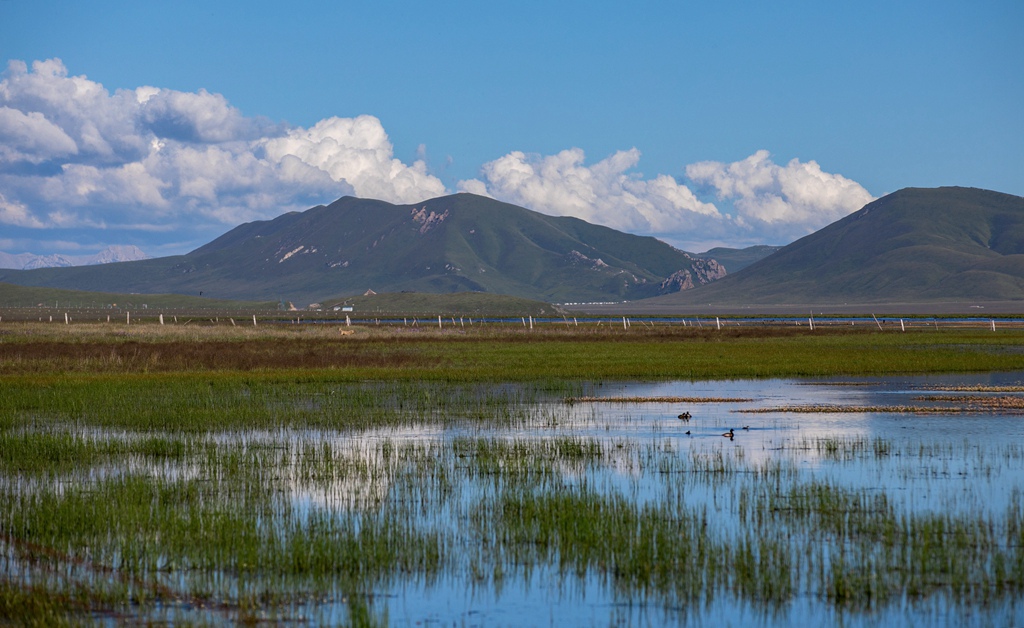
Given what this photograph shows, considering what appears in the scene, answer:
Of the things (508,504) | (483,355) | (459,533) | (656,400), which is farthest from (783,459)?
(483,355)

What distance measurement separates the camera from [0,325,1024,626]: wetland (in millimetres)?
13992

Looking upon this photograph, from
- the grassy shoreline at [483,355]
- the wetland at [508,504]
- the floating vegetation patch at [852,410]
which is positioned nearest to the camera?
the wetland at [508,504]

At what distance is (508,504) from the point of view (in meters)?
19.4

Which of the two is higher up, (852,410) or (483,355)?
(483,355)

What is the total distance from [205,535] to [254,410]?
17.9 meters

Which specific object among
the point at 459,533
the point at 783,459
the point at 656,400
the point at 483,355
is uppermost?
the point at 483,355

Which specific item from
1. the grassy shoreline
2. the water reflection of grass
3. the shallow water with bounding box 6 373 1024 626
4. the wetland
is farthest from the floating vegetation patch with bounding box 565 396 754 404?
the water reflection of grass

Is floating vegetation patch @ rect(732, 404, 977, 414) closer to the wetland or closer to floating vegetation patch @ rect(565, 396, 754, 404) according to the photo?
the wetland

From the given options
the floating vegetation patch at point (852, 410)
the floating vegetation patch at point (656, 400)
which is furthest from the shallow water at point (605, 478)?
the floating vegetation patch at point (656, 400)

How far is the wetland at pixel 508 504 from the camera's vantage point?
14.0 m

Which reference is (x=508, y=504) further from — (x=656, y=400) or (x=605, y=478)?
(x=656, y=400)

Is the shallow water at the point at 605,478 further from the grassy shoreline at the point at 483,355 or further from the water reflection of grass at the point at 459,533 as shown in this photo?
the grassy shoreline at the point at 483,355

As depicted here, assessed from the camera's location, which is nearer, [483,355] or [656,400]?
[656,400]

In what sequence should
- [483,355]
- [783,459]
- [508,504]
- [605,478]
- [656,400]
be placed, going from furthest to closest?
[483,355]
[656,400]
[783,459]
[605,478]
[508,504]
